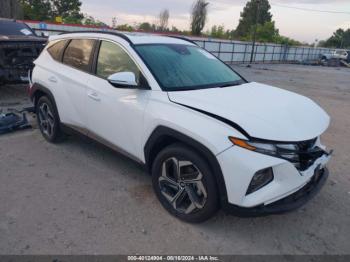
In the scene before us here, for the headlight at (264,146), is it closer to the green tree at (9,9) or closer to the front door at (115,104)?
the front door at (115,104)

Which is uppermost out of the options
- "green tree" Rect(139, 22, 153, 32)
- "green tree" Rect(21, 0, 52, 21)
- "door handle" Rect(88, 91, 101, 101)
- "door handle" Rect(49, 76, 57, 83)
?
"green tree" Rect(21, 0, 52, 21)

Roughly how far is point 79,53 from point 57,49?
0.62 meters

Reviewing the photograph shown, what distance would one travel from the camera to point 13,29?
8.20m

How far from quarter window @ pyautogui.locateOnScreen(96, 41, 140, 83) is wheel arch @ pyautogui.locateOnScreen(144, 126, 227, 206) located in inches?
29.1

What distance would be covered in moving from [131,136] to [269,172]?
4.84 feet

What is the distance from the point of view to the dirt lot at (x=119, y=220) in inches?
106

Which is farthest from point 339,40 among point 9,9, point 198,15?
point 9,9

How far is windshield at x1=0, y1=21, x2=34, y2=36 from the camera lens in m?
7.97

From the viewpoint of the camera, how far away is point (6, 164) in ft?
13.4

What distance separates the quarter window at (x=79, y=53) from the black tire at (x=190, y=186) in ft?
5.49

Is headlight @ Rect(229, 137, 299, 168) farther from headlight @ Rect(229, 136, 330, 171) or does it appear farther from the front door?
the front door

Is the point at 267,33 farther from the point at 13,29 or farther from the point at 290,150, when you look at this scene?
the point at 290,150

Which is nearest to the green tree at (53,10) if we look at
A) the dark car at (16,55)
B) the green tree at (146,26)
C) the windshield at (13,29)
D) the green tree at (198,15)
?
the green tree at (146,26)

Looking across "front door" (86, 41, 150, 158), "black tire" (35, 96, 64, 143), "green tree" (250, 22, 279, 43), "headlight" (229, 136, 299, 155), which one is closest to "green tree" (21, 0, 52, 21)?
"green tree" (250, 22, 279, 43)
